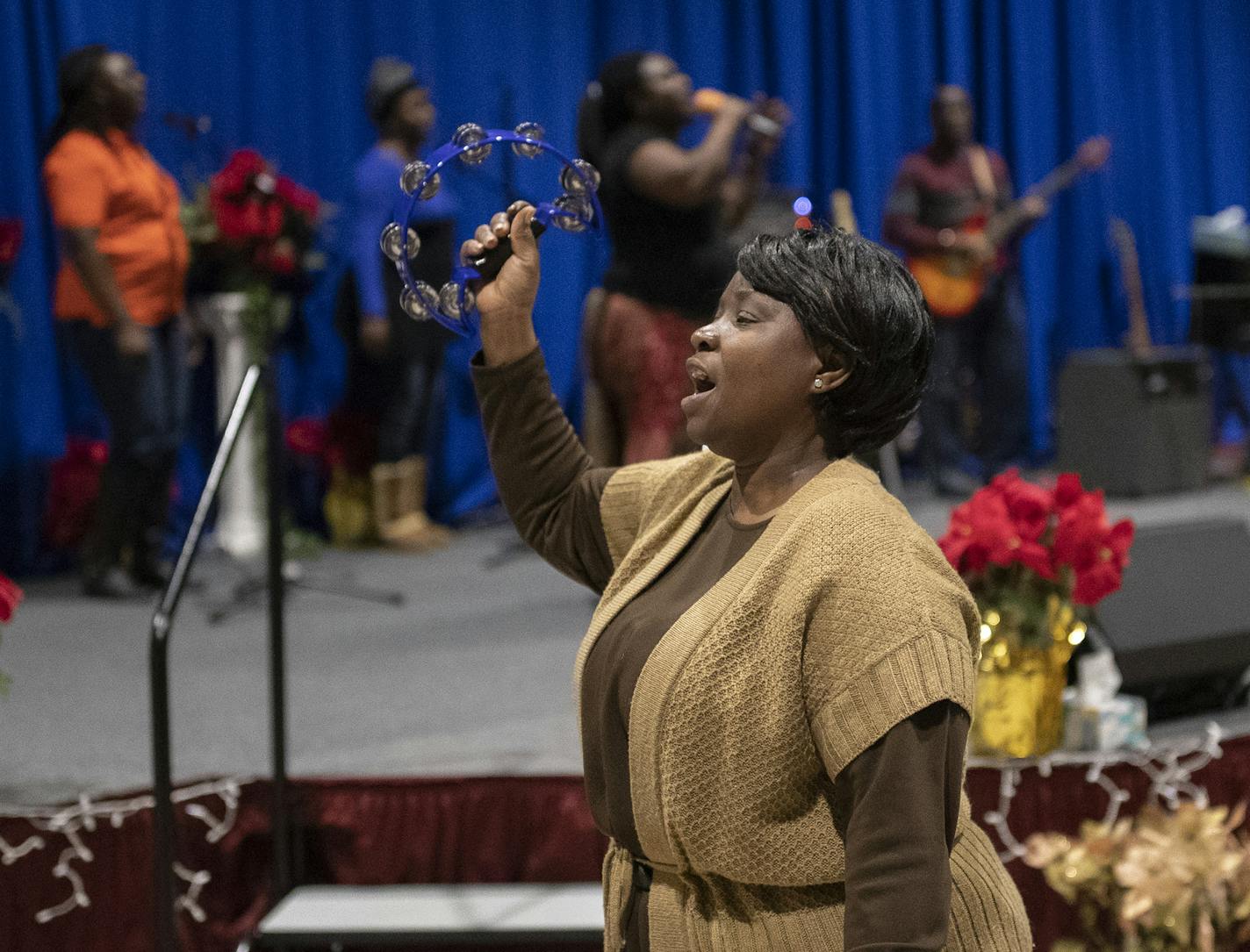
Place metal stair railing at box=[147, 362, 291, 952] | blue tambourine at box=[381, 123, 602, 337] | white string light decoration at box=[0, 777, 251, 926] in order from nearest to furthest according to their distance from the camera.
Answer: blue tambourine at box=[381, 123, 602, 337] < metal stair railing at box=[147, 362, 291, 952] < white string light decoration at box=[0, 777, 251, 926]

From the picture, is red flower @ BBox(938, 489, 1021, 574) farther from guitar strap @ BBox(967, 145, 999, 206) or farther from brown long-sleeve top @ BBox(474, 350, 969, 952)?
guitar strap @ BBox(967, 145, 999, 206)

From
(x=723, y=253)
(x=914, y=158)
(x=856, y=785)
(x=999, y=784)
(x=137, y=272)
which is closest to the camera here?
(x=856, y=785)

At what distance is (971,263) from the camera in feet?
20.4

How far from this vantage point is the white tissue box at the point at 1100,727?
283 cm

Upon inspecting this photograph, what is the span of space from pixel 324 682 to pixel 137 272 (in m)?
1.53

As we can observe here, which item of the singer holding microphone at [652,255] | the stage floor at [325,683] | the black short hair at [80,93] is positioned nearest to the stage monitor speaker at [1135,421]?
the stage floor at [325,683]

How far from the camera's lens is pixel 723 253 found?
3.40 meters

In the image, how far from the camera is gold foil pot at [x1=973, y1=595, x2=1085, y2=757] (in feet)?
9.00

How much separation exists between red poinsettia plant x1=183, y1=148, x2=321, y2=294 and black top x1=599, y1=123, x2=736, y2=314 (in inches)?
68.1

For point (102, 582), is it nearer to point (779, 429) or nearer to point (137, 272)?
point (137, 272)

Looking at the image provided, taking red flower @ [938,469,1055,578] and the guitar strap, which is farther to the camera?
the guitar strap

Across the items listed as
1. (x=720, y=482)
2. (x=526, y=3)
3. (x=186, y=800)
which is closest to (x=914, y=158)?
(x=526, y=3)

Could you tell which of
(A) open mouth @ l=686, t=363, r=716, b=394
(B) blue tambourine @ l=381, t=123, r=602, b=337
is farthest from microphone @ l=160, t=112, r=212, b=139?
(A) open mouth @ l=686, t=363, r=716, b=394

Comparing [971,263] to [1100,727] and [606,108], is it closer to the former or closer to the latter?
[606,108]
